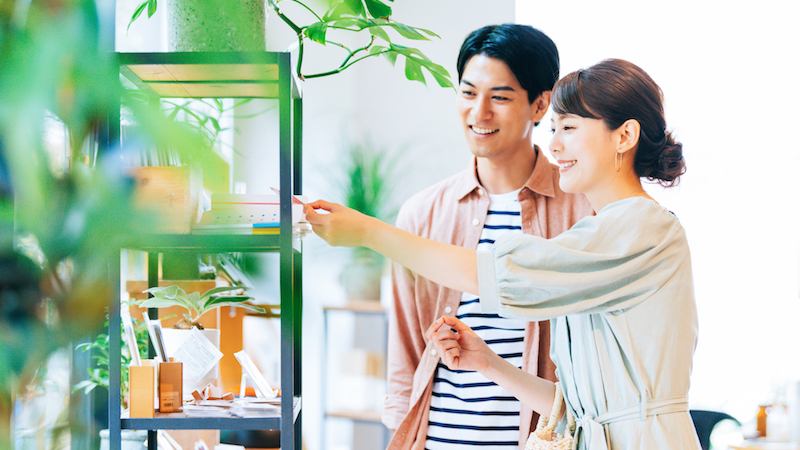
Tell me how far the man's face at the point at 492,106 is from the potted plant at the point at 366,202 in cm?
130

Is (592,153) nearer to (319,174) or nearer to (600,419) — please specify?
(600,419)

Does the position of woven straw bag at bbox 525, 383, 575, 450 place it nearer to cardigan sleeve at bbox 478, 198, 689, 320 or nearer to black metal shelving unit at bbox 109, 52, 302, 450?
cardigan sleeve at bbox 478, 198, 689, 320

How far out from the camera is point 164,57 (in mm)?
927

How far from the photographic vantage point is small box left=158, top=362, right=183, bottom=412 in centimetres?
98

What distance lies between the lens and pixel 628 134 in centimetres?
100

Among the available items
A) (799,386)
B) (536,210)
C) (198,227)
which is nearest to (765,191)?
(799,386)

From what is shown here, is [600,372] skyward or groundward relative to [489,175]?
groundward

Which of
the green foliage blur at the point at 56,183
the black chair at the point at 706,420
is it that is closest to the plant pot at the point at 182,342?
the green foliage blur at the point at 56,183

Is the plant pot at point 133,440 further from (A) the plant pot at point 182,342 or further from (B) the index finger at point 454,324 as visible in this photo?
(B) the index finger at point 454,324

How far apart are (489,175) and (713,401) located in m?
2.43

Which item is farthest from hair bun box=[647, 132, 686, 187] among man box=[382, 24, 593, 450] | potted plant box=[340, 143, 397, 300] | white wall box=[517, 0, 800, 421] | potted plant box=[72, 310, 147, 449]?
white wall box=[517, 0, 800, 421]

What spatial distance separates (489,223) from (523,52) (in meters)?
0.45

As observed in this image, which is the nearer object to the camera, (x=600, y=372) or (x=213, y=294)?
(x=600, y=372)

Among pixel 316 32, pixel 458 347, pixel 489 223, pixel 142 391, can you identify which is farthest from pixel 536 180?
pixel 142 391
